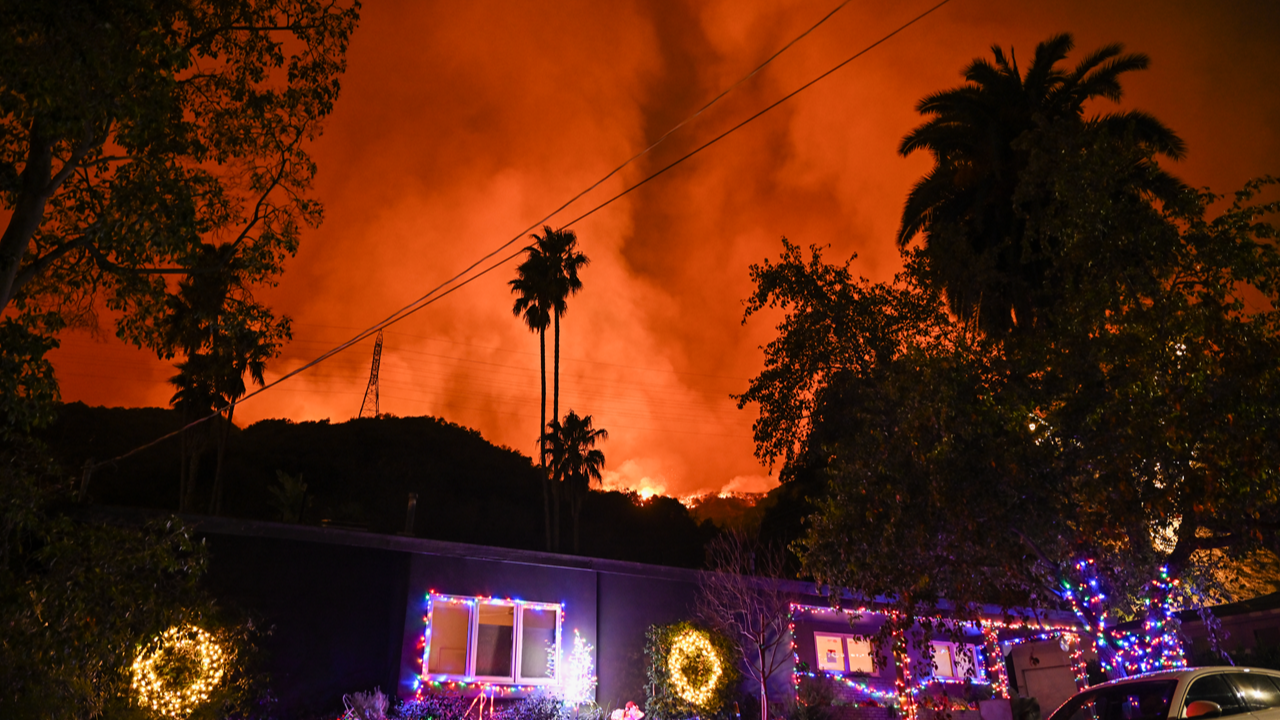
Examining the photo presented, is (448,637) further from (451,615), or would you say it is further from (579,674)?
(579,674)

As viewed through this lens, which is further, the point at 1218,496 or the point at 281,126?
the point at 281,126

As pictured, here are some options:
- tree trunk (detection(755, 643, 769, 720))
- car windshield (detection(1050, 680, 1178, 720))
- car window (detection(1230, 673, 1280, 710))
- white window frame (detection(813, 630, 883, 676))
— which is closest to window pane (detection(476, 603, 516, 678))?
tree trunk (detection(755, 643, 769, 720))

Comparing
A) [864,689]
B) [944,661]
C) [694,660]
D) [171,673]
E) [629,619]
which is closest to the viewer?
[171,673]

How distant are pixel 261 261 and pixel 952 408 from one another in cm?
898

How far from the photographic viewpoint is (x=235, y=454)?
43.4 metres

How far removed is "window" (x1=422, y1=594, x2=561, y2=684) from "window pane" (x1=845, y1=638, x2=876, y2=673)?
8.91 metres

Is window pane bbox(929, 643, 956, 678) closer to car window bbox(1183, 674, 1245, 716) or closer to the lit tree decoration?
the lit tree decoration

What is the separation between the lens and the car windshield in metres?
8.12

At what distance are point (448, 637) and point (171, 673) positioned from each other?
15.4ft

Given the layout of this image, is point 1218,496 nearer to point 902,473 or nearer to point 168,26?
point 902,473

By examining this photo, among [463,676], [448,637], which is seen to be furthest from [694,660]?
[448,637]

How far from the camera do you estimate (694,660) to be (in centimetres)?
1642

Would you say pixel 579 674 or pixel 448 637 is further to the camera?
pixel 579 674

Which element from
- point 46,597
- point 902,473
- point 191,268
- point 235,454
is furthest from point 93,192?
point 235,454
